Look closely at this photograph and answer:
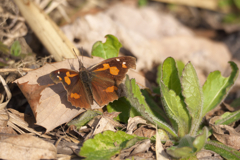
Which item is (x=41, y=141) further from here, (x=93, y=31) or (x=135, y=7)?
(x=135, y=7)

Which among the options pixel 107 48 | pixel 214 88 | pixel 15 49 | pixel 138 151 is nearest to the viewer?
pixel 138 151

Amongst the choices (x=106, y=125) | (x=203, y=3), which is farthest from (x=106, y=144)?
(x=203, y=3)

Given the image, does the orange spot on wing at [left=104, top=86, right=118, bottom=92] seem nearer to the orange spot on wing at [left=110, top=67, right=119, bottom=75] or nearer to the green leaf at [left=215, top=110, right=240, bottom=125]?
the orange spot on wing at [left=110, top=67, right=119, bottom=75]

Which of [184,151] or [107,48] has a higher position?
[107,48]

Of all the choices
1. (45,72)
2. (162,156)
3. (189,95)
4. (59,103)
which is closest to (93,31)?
(45,72)

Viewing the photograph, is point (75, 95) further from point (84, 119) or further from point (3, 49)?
point (3, 49)

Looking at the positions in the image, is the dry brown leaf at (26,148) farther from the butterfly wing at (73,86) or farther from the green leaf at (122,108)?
the green leaf at (122,108)
